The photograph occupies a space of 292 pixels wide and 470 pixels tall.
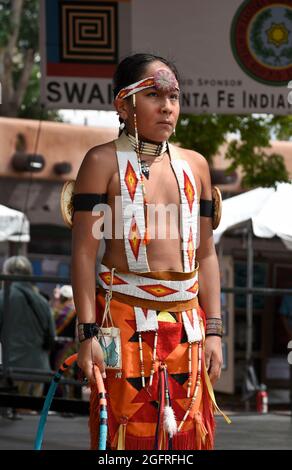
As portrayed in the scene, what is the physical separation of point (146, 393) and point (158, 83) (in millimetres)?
1104

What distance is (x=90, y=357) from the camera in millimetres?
4211

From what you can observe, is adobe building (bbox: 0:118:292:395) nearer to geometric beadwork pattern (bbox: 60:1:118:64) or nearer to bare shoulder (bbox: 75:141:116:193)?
geometric beadwork pattern (bbox: 60:1:118:64)

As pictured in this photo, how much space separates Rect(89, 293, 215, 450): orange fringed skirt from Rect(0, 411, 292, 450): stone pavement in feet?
12.2

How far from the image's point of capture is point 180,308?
432 centimetres

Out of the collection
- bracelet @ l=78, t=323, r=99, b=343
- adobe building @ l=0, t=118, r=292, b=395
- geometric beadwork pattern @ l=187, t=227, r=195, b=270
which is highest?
geometric beadwork pattern @ l=187, t=227, r=195, b=270

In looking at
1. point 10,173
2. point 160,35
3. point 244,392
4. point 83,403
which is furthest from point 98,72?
point 10,173

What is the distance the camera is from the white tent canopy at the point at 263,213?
45.5 feet

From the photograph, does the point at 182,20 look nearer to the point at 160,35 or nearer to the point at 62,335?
the point at 160,35

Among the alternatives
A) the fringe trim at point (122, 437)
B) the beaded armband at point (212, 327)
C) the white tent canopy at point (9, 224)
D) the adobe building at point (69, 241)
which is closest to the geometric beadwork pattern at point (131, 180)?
the beaded armband at point (212, 327)

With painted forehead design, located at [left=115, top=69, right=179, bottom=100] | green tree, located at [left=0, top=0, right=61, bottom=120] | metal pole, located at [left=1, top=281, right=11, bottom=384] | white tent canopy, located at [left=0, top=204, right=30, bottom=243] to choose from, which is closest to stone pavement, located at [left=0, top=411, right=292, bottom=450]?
metal pole, located at [left=1, top=281, right=11, bottom=384]

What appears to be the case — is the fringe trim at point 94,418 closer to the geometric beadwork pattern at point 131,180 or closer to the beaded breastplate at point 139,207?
the beaded breastplate at point 139,207

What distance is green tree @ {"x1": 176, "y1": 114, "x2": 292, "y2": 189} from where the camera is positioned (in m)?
11.5

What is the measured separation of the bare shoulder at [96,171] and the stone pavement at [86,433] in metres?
3.98

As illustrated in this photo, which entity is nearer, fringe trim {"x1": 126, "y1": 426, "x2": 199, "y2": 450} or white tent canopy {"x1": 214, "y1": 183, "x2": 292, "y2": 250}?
fringe trim {"x1": 126, "y1": 426, "x2": 199, "y2": 450}
